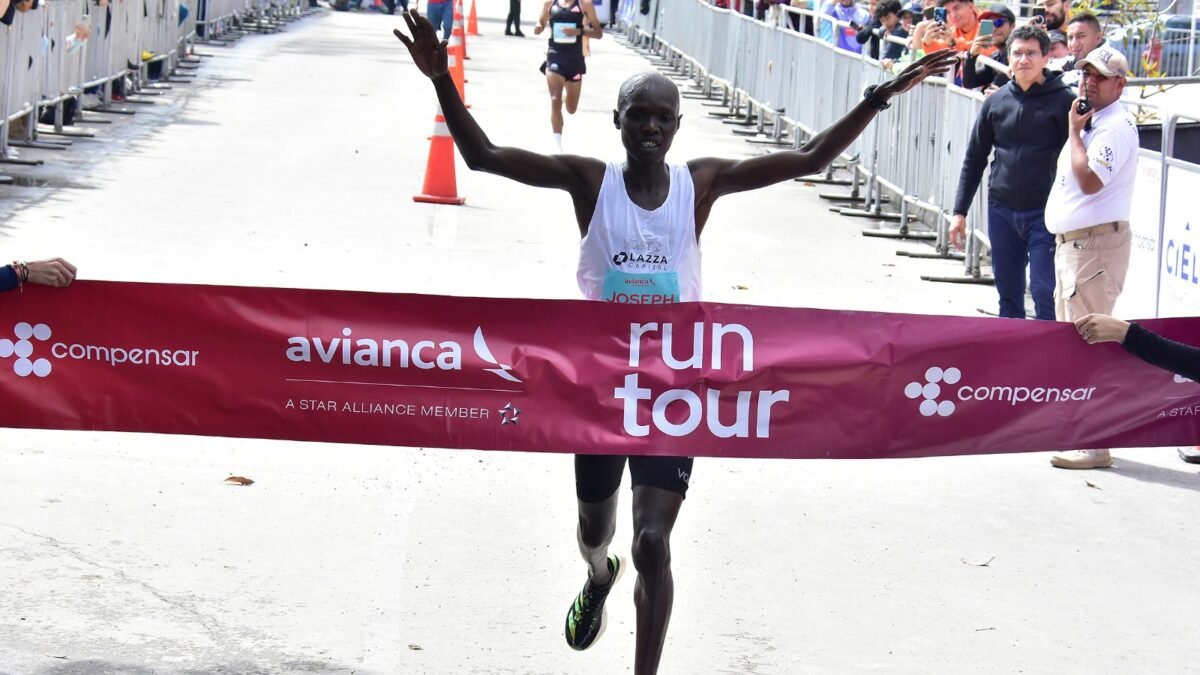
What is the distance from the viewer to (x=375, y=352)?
215 inches

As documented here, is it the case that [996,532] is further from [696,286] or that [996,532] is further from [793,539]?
[696,286]

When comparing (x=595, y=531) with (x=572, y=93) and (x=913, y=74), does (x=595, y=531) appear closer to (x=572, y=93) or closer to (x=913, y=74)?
(x=913, y=74)

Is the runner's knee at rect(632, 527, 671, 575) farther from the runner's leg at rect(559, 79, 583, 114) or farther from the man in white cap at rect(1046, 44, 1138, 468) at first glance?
the runner's leg at rect(559, 79, 583, 114)

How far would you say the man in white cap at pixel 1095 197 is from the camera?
8.74 metres

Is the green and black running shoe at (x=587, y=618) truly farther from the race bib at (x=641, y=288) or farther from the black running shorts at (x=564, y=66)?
the black running shorts at (x=564, y=66)

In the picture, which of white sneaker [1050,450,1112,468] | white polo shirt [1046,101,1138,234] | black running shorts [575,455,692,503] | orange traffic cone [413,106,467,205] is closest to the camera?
black running shorts [575,455,692,503]

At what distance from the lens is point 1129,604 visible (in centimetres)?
656

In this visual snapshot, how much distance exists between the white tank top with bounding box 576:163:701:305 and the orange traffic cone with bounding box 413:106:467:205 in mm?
10393

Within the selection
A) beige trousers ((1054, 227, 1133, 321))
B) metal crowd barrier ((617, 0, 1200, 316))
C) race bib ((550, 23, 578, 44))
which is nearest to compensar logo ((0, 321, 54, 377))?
beige trousers ((1054, 227, 1133, 321))

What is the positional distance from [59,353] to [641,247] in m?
1.80

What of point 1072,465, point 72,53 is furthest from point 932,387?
point 72,53

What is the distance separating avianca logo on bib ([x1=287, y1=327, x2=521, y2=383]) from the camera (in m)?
5.44

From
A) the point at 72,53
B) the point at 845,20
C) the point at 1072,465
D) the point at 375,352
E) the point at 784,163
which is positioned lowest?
the point at 1072,465

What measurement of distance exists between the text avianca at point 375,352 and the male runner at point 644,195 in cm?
47
